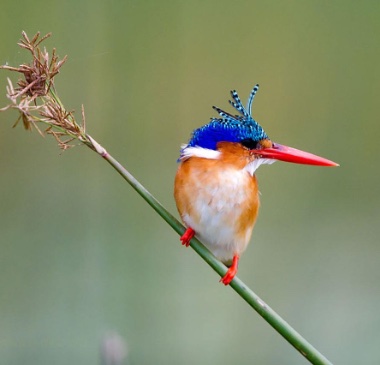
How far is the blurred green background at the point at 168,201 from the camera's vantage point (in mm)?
1877

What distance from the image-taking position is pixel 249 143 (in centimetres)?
90

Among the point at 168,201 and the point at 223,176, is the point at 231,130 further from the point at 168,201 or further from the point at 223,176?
the point at 168,201

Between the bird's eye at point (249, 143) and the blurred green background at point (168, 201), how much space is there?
99 cm

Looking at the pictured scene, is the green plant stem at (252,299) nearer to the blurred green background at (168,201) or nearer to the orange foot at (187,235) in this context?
the orange foot at (187,235)

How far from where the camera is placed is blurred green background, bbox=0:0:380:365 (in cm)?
188

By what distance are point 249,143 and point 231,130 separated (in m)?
0.03

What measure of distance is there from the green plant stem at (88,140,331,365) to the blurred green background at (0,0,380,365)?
1.17 meters

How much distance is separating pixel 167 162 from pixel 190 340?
461 millimetres

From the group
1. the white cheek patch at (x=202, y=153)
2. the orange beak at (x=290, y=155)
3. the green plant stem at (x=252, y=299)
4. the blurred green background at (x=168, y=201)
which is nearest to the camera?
the green plant stem at (x=252, y=299)

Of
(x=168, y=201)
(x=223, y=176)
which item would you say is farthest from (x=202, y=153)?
(x=168, y=201)

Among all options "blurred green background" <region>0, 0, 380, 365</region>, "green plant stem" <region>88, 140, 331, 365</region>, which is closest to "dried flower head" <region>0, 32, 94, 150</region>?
"green plant stem" <region>88, 140, 331, 365</region>

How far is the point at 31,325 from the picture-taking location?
1.90 m

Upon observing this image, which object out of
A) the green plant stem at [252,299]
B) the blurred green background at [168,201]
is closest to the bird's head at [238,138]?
the green plant stem at [252,299]

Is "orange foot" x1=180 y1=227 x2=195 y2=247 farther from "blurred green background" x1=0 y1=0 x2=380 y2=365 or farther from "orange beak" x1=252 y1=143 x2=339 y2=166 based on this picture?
"blurred green background" x1=0 y1=0 x2=380 y2=365
